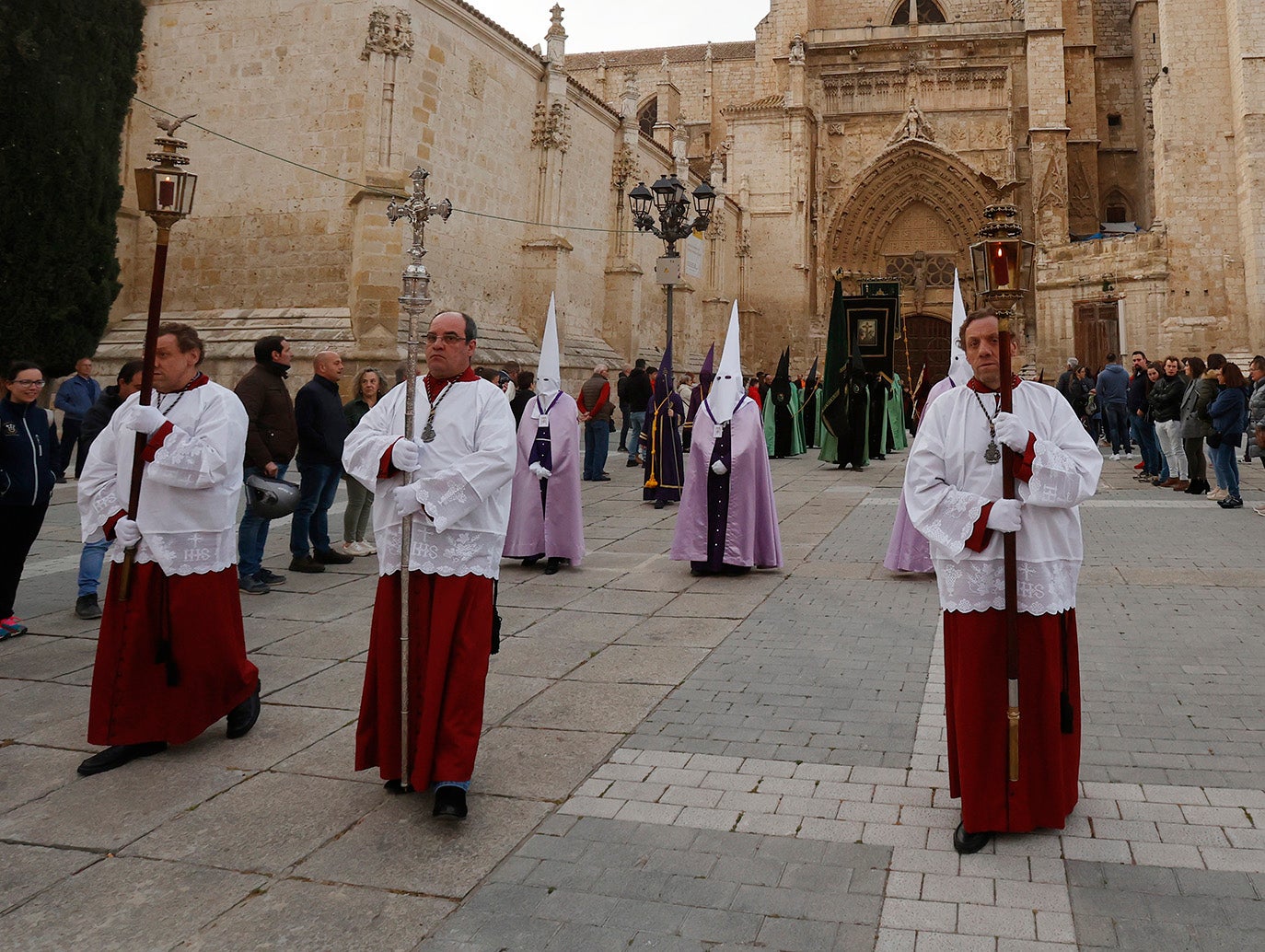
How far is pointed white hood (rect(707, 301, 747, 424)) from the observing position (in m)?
7.45

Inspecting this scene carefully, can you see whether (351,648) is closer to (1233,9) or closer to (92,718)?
(92,718)

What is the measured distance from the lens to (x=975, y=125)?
1213 inches

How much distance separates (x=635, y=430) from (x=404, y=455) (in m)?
12.9

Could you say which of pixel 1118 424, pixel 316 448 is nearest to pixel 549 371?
pixel 316 448

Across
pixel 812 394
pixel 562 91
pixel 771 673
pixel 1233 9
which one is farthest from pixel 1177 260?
pixel 771 673

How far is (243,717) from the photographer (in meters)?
3.94

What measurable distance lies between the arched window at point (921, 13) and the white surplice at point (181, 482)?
34.0m

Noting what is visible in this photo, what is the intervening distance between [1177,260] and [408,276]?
24.2m

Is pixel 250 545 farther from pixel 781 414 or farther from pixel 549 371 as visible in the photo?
pixel 781 414

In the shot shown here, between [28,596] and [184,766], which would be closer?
[184,766]

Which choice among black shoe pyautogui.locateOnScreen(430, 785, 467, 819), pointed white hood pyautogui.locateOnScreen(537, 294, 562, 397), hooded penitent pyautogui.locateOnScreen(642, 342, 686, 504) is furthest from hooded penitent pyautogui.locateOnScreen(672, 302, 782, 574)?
black shoe pyautogui.locateOnScreen(430, 785, 467, 819)

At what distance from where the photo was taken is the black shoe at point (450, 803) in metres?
3.09

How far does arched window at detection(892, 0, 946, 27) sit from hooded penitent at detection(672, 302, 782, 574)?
98.6 ft

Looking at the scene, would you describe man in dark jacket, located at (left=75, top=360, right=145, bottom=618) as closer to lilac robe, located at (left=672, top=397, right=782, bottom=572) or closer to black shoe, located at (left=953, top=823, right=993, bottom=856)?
lilac robe, located at (left=672, top=397, right=782, bottom=572)
